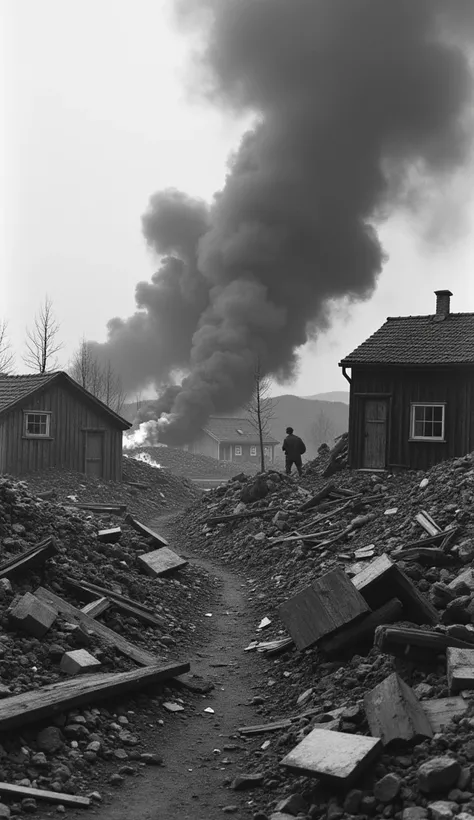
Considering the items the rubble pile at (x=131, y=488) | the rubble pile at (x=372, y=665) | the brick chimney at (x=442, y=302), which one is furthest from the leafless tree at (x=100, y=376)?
the rubble pile at (x=372, y=665)

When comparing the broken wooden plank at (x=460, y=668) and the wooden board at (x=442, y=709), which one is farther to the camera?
the broken wooden plank at (x=460, y=668)

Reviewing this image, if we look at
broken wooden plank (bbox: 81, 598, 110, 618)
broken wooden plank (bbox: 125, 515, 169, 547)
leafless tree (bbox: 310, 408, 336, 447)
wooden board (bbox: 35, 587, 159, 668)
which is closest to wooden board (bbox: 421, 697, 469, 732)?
wooden board (bbox: 35, 587, 159, 668)

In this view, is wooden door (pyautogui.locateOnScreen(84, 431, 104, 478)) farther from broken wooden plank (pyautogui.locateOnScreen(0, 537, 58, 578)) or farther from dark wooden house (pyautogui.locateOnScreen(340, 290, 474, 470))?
broken wooden plank (pyautogui.locateOnScreen(0, 537, 58, 578))

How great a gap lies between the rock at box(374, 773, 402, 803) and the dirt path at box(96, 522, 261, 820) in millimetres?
1035

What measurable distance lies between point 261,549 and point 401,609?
833cm

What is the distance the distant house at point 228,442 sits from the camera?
6750 cm

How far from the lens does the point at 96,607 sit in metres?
9.64

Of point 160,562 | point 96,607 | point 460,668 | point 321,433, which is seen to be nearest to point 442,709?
point 460,668

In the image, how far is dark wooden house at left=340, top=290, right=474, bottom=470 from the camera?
74.4 feet

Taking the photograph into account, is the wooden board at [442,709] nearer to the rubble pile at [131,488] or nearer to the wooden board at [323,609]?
the wooden board at [323,609]

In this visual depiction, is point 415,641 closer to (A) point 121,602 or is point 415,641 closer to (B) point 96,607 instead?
(B) point 96,607

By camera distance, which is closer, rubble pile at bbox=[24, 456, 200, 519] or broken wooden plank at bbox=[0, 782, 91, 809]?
broken wooden plank at bbox=[0, 782, 91, 809]

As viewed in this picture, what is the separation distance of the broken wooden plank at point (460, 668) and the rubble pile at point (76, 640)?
2543 mm

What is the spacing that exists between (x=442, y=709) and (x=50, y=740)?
314 centimetres
